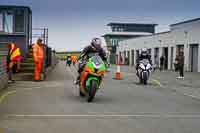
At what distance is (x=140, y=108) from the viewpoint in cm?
1113

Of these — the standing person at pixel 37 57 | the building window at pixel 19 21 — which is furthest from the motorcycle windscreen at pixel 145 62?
the building window at pixel 19 21

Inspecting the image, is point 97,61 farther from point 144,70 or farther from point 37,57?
point 144,70

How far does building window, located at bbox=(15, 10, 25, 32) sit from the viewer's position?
23891mm

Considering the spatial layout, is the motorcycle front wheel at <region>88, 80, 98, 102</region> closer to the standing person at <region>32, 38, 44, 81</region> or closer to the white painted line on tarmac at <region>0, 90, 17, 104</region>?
the white painted line on tarmac at <region>0, 90, 17, 104</region>

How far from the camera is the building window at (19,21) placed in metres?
23.9

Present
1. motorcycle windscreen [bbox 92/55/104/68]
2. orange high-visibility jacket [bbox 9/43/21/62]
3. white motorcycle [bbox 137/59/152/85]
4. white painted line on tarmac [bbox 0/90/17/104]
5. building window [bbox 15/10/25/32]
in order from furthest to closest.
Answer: building window [bbox 15/10/25/32] → white motorcycle [bbox 137/59/152/85] → orange high-visibility jacket [bbox 9/43/21/62] → motorcycle windscreen [bbox 92/55/104/68] → white painted line on tarmac [bbox 0/90/17/104]

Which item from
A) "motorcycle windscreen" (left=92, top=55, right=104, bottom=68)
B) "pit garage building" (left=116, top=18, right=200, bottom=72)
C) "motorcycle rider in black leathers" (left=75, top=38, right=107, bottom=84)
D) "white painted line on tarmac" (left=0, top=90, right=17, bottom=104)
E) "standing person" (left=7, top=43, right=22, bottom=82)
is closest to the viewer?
"white painted line on tarmac" (left=0, top=90, right=17, bottom=104)

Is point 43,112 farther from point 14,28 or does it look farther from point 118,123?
point 14,28

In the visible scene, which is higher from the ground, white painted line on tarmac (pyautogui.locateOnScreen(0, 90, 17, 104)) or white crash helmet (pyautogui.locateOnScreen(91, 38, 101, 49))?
white crash helmet (pyautogui.locateOnScreen(91, 38, 101, 49))

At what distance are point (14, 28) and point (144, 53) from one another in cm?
722

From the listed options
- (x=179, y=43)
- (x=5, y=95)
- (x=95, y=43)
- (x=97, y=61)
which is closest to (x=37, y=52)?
(x=5, y=95)

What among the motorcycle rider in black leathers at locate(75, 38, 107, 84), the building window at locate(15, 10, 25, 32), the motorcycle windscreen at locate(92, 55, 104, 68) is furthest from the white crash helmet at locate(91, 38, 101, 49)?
the building window at locate(15, 10, 25, 32)

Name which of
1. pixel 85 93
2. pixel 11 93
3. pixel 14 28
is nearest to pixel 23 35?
pixel 14 28

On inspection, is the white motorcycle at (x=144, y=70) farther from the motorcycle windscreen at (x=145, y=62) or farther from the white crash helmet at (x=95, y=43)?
the white crash helmet at (x=95, y=43)
